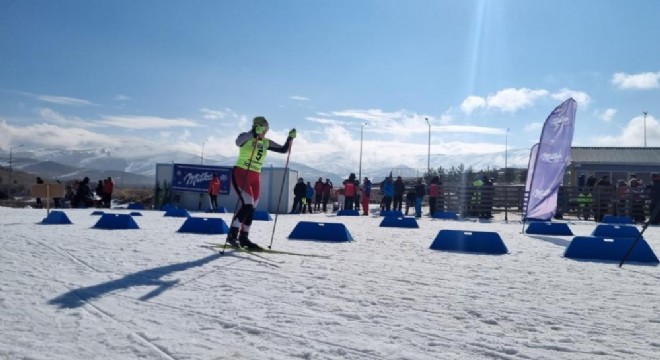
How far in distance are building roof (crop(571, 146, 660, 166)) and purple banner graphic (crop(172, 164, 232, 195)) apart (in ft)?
82.1

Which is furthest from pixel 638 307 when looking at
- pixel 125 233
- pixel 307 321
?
pixel 125 233

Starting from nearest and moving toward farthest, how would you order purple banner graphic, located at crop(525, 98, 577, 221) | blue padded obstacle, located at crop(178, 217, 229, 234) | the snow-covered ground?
the snow-covered ground → blue padded obstacle, located at crop(178, 217, 229, 234) → purple banner graphic, located at crop(525, 98, 577, 221)

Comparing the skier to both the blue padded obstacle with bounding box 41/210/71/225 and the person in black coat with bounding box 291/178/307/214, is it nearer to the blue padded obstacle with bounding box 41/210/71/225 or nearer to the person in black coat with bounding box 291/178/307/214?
the blue padded obstacle with bounding box 41/210/71/225

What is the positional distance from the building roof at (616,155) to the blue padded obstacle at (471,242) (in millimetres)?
31513

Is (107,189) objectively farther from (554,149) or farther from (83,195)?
(554,149)

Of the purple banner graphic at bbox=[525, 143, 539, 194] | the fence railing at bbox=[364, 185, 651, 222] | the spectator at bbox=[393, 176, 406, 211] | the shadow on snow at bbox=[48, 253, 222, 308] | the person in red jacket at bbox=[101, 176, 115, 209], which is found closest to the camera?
the shadow on snow at bbox=[48, 253, 222, 308]

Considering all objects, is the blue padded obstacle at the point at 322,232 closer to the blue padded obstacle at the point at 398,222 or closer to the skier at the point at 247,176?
the skier at the point at 247,176

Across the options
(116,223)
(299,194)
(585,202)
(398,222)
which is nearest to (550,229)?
(398,222)

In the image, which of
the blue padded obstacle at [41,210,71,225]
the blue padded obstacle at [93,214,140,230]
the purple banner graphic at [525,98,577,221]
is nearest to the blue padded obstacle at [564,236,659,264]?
the purple banner graphic at [525,98,577,221]

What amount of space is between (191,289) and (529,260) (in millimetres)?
5637

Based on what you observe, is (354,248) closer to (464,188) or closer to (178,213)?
(178,213)

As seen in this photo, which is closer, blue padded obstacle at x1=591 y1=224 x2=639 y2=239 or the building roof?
blue padded obstacle at x1=591 y1=224 x2=639 y2=239

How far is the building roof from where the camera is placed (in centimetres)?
3853

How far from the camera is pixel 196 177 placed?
2934cm
